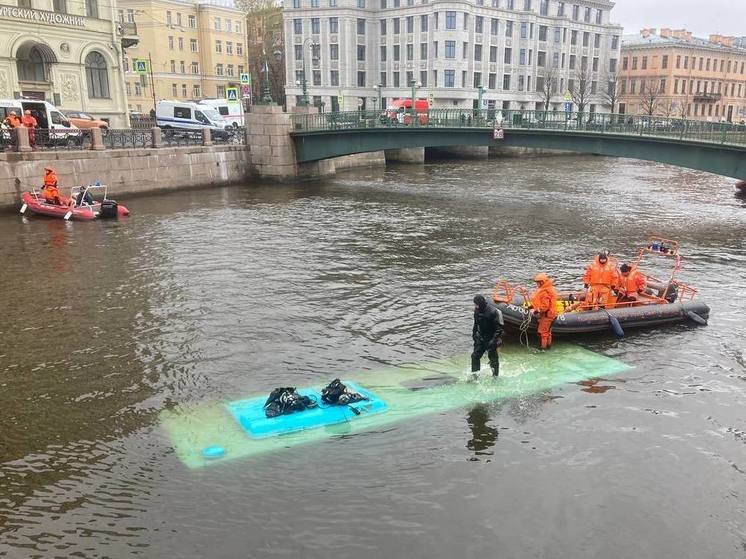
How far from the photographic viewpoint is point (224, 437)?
9.59 meters

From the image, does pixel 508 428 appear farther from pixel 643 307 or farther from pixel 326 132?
pixel 326 132

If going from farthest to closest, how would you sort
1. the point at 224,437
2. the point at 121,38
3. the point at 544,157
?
the point at 544,157
the point at 121,38
the point at 224,437

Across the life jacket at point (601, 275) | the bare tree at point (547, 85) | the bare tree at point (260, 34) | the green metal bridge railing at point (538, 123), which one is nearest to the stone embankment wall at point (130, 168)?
the green metal bridge railing at point (538, 123)

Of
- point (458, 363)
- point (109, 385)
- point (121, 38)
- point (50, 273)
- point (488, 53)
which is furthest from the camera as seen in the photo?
point (488, 53)

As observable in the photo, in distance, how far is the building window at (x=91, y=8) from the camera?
4191cm

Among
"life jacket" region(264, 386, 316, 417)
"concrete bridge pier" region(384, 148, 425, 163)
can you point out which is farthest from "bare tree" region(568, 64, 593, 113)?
"life jacket" region(264, 386, 316, 417)

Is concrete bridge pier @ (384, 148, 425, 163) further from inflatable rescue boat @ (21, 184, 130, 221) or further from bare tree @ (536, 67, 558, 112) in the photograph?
bare tree @ (536, 67, 558, 112)

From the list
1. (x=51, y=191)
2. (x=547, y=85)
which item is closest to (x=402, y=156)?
(x=51, y=191)

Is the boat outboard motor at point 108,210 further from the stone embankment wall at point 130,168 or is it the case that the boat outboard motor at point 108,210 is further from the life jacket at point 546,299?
the life jacket at point 546,299

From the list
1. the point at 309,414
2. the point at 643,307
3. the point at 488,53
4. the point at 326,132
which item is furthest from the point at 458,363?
the point at 488,53

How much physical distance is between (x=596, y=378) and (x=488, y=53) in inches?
2971

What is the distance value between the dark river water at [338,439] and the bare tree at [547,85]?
6793 cm

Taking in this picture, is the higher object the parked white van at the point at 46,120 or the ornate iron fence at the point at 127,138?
the parked white van at the point at 46,120

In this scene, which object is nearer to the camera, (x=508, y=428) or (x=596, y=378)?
(x=508, y=428)
